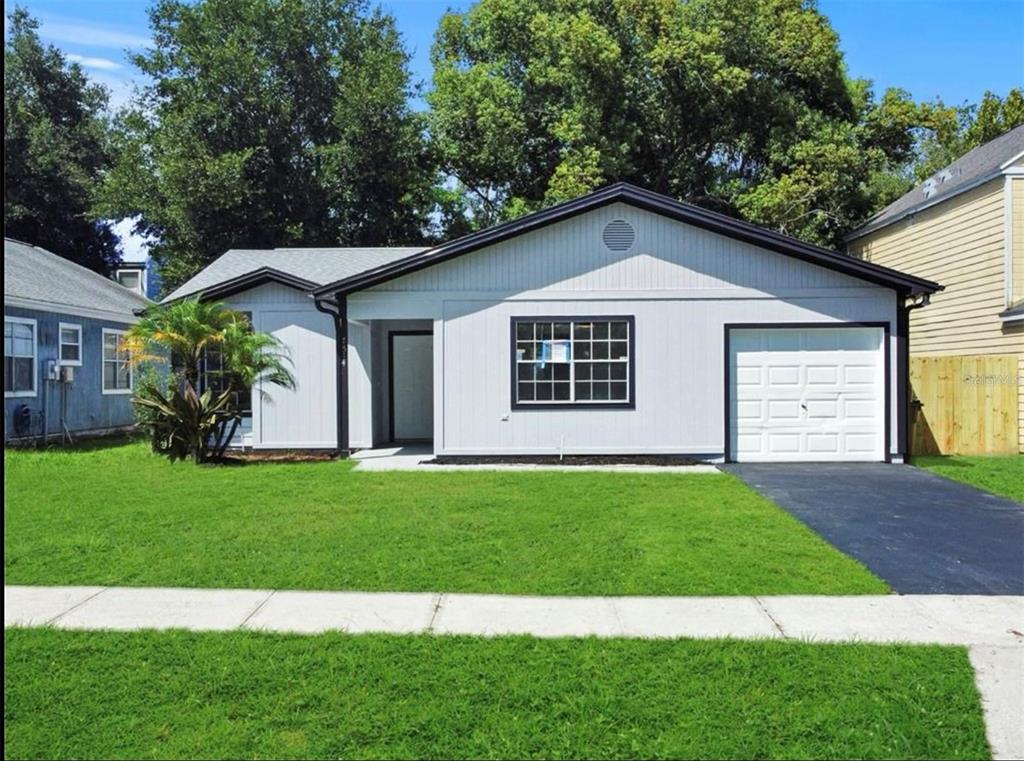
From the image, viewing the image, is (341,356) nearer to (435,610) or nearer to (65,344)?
(65,344)

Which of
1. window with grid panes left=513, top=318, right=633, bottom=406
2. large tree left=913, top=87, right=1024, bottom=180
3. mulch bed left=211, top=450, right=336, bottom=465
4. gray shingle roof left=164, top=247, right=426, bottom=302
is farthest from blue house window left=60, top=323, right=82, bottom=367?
large tree left=913, top=87, right=1024, bottom=180

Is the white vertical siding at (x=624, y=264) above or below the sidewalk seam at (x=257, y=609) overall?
above

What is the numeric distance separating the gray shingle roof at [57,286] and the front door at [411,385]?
6385mm

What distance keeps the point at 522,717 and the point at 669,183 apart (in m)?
24.9

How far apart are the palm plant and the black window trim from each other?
3.78 metres

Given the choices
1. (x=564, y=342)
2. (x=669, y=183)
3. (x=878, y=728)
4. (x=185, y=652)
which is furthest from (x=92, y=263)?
(x=878, y=728)

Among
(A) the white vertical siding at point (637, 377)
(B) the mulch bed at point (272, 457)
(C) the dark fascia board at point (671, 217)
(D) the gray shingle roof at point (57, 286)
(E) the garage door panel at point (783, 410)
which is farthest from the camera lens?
(D) the gray shingle roof at point (57, 286)

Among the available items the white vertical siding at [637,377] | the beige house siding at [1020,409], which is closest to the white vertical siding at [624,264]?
the white vertical siding at [637,377]

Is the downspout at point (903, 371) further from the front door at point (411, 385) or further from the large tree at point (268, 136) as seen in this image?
the large tree at point (268, 136)

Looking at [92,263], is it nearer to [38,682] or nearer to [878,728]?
[38,682]

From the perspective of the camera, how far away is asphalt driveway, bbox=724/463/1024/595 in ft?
20.3

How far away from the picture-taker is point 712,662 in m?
4.34

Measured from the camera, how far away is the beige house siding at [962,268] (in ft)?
49.0

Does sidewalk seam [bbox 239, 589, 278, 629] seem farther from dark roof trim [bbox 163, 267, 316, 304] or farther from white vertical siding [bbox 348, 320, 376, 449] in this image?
dark roof trim [bbox 163, 267, 316, 304]
